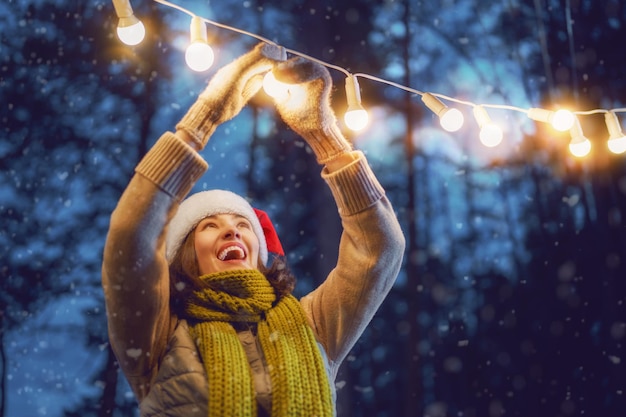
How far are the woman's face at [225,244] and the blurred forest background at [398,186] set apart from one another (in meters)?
0.92

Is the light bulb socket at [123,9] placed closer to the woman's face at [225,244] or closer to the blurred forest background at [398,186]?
the woman's face at [225,244]

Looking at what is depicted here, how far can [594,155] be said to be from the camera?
289cm

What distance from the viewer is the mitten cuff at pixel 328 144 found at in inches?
51.3

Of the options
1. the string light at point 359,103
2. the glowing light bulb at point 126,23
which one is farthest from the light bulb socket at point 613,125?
the glowing light bulb at point 126,23

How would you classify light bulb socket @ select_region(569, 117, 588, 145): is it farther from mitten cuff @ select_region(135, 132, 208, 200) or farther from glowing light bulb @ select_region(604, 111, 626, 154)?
mitten cuff @ select_region(135, 132, 208, 200)

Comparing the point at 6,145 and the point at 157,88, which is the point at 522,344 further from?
the point at 6,145

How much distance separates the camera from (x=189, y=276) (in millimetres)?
1300

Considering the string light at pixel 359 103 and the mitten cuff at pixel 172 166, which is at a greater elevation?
the string light at pixel 359 103

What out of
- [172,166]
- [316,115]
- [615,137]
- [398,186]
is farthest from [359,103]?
[398,186]

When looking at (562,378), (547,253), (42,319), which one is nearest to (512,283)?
(547,253)

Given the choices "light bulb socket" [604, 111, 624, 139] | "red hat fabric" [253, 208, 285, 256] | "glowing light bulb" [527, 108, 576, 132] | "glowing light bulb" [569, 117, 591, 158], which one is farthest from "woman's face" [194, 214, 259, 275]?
"light bulb socket" [604, 111, 624, 139]

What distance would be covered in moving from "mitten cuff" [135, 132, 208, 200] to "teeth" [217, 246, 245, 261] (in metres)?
0.26

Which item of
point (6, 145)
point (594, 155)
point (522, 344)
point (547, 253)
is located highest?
point (594, 155)

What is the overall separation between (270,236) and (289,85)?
469mm
